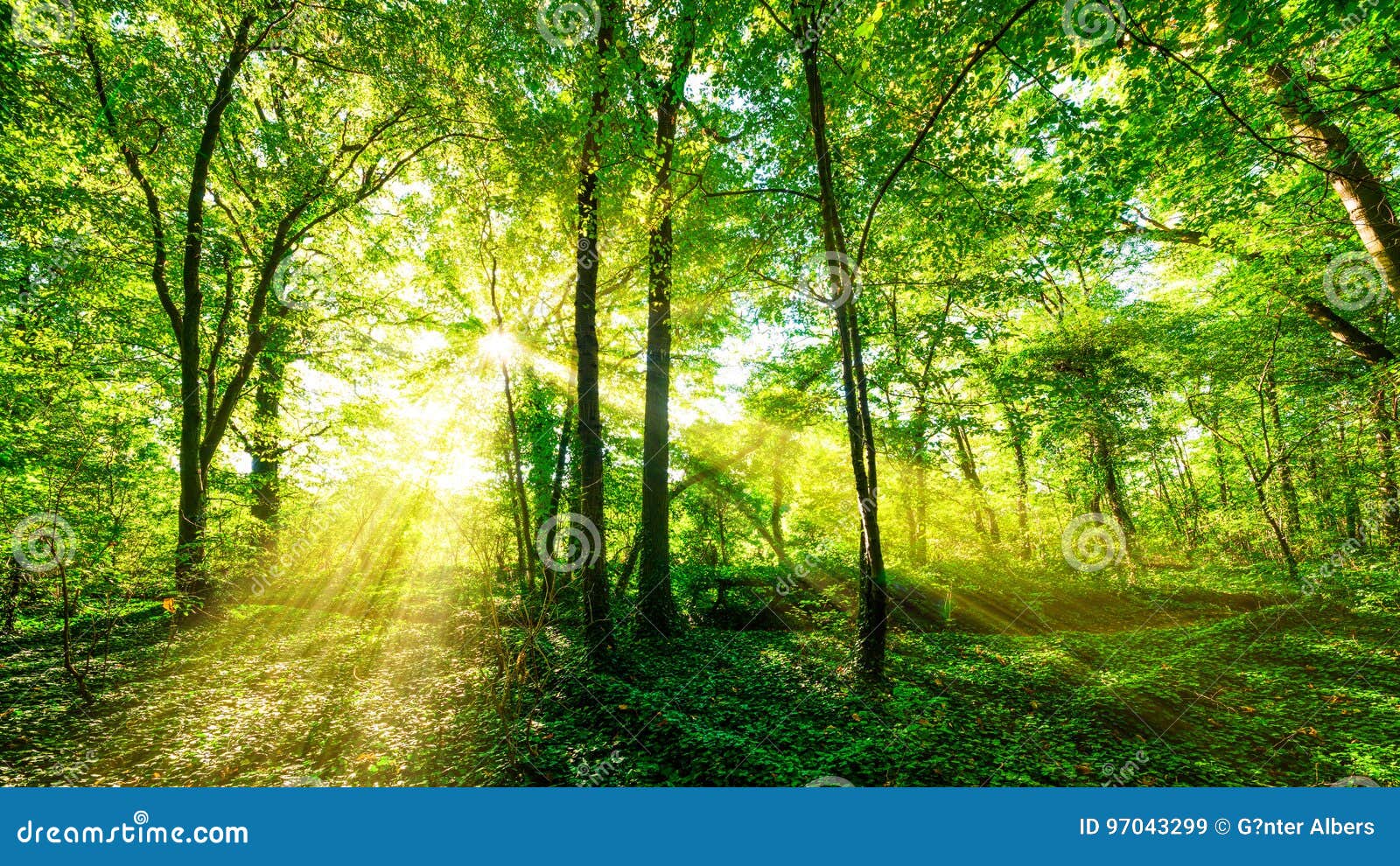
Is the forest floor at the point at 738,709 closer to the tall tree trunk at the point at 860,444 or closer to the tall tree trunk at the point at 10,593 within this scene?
the tall tree trunk at the point at 10,593

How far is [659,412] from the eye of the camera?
8430 mm

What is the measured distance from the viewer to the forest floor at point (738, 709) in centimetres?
391

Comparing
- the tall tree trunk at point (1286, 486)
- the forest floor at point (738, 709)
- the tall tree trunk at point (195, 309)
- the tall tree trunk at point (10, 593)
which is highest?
the tall tree trunk at point (195, 309)

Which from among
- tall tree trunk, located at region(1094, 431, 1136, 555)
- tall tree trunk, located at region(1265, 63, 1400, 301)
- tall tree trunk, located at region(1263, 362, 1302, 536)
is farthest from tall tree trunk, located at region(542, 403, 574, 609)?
tall tree trunk, located at region(1263, 362, 1302, 536)

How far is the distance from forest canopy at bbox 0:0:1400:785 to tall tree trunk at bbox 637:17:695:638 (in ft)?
0.33

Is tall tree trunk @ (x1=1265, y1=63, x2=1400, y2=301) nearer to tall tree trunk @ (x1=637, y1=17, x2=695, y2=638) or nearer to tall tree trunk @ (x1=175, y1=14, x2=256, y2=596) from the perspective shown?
tall tree trunk @ (x1=637, y1=17, x2=695, y2=638)

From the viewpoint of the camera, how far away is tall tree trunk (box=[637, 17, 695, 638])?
7.51 metres

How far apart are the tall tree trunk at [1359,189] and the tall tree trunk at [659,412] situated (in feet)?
27.0

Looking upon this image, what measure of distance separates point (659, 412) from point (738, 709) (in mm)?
4989

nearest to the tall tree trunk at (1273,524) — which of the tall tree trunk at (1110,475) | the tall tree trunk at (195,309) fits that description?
the tall tree trunk at (1110,475)

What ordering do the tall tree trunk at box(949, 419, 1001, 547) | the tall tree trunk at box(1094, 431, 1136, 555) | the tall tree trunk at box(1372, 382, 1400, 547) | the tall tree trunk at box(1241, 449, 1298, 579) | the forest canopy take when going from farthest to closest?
the tall tree trunk at box(949, 419, 1001, 547)
the tall tree trunk at box(1094, 431, 1136, 555)
the tall tree trunk at box(1241, 449, 1298, 579)
the tall tree trunk at box(1372, 382, 1400, 547)
the forest canopy

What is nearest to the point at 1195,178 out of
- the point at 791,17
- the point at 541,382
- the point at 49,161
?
the point at 791,17

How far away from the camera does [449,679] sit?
20.3 feet

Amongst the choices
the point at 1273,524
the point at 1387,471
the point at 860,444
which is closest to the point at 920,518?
the point at 1273,524
